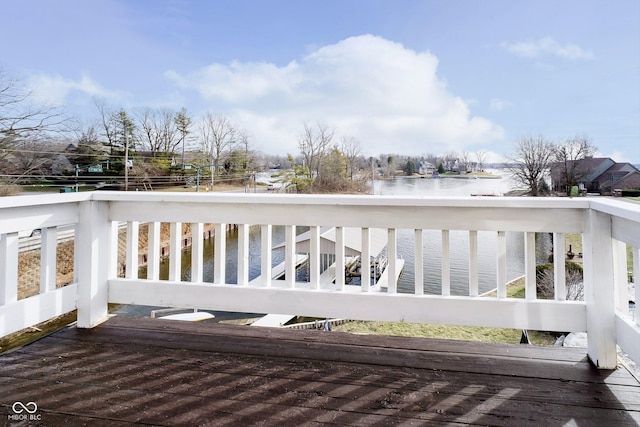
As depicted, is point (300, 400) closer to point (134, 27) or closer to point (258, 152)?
point (258, 152)

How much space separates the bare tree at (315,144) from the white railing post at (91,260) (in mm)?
7393

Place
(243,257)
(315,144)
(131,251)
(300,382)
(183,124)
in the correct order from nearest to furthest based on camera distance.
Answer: (300,382) → (243,257) → (131,251) → (315,144) → (183,124)

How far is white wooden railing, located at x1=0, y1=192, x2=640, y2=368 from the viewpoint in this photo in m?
1.04

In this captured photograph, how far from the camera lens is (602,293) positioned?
3.41ft

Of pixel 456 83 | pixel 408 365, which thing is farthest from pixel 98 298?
pixel 456 83

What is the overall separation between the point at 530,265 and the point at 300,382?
86 centimetres

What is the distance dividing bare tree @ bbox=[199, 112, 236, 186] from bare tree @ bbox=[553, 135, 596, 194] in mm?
10567

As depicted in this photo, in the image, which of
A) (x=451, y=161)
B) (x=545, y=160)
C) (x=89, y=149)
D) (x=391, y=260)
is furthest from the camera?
(x=89, y=149)

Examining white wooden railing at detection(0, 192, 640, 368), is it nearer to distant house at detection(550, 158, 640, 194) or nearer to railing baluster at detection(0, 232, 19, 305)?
railing baluster at detection(0, 232, 19, 305)

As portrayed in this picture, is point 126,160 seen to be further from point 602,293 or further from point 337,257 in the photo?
point 602,293

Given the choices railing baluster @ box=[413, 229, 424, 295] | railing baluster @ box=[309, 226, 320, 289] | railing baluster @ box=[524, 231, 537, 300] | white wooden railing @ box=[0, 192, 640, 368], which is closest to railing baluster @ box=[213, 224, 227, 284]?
white wooden railing @ box=[0, 192, 640, 368]

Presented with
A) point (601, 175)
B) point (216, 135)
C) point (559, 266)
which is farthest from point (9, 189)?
point (601, 175)

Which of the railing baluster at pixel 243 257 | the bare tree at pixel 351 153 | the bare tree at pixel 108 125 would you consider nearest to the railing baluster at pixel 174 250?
the railing baluster at pixel 243 257

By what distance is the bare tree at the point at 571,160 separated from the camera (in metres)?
4.03
